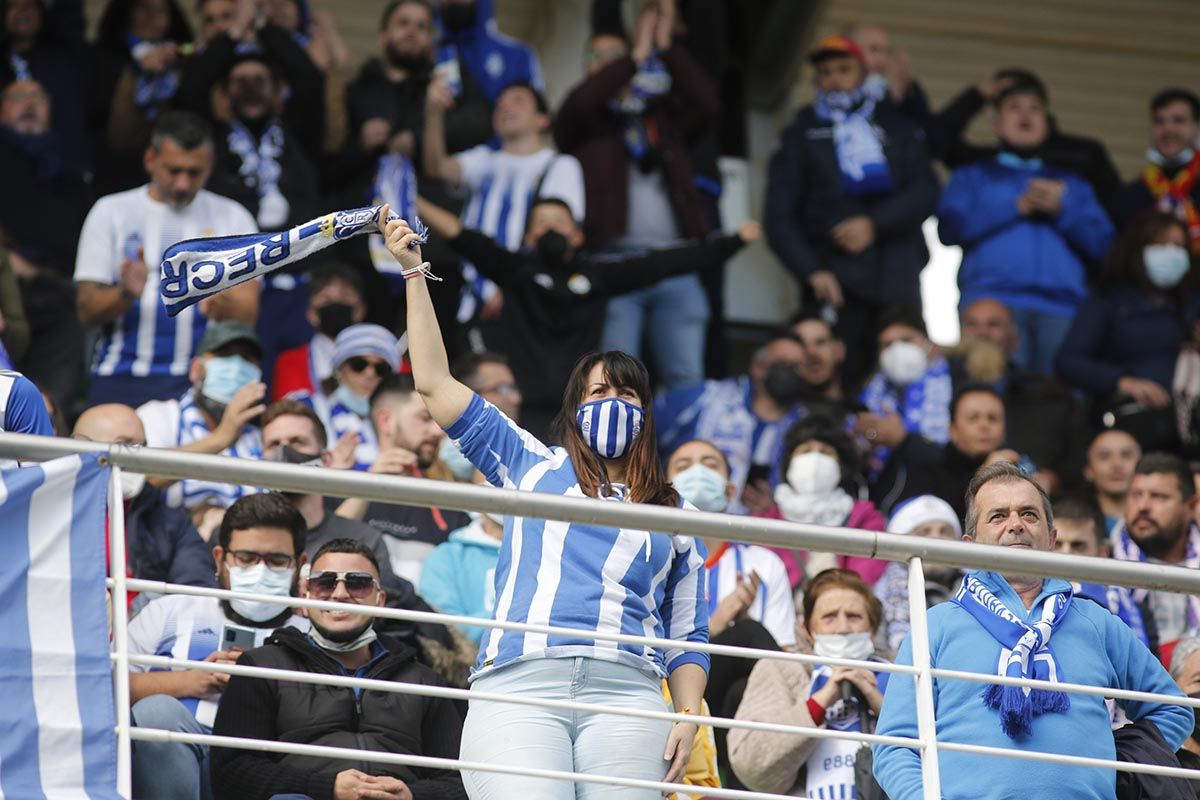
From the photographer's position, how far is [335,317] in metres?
10.1

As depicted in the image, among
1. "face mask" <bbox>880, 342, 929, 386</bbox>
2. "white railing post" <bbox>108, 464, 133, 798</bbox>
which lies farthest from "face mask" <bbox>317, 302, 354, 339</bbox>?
"white railing post" <bbox>108, 464, 133, 798</bbox>

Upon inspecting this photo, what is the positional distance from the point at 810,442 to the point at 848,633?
226 centimetres

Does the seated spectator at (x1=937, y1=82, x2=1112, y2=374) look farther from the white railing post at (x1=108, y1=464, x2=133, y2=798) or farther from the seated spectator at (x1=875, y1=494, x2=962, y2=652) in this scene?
the white railing post at (x1=108, y1=464, x2=133, y2=798)

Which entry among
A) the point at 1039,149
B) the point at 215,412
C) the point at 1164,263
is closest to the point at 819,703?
the point at 215,412

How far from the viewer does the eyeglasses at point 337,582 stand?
21.6 ft

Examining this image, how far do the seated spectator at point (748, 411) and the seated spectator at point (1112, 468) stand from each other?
1.47 metres

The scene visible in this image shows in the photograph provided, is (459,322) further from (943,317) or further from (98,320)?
(943,317)

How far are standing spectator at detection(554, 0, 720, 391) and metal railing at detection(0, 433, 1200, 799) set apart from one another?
21.7ft

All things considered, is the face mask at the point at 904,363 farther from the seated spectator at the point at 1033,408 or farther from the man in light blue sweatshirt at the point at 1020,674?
the man in light blue sweatshirt at the point at 1020,674

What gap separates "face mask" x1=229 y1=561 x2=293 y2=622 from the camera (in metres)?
6.98

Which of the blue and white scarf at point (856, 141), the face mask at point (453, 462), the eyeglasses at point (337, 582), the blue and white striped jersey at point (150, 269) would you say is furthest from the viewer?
the blue and white scarf at point (856, 141)

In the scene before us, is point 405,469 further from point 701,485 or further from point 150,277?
point 150,277

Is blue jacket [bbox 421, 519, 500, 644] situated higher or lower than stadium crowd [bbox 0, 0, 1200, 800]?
lower

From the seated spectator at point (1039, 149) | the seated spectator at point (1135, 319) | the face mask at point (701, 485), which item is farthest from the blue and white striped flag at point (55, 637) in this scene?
the seated spectator at point (1039, 149)
